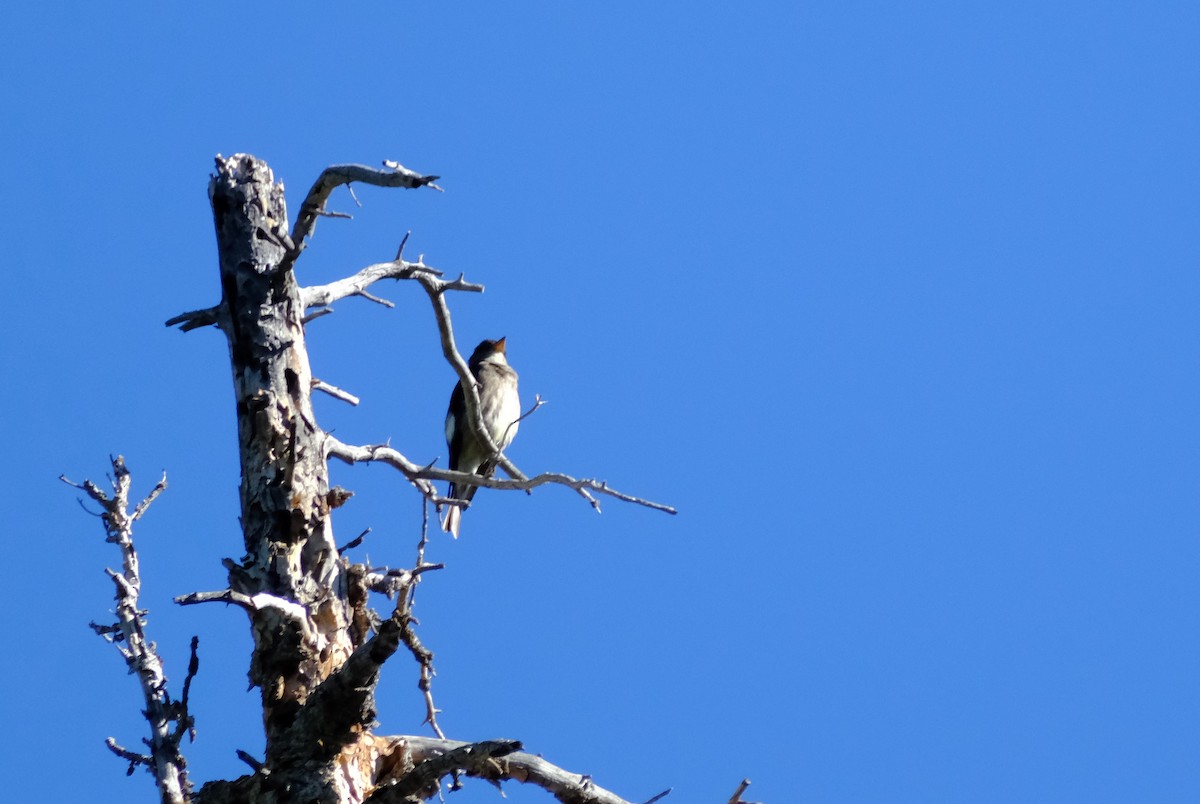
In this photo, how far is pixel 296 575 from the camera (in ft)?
18.4

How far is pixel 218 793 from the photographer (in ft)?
17.0

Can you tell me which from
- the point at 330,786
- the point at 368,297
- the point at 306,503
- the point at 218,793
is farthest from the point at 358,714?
the point at 368,297

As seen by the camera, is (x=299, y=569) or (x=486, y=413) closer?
(x=299, y=569)

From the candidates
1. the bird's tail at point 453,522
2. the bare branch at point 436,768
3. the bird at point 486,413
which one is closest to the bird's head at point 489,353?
the bird at point 486,413

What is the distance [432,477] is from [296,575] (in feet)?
3.11

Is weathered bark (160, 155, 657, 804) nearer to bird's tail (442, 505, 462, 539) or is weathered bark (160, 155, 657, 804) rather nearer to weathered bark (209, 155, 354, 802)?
weathered bark (209, 155, 354, 802)

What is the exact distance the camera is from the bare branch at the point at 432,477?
241 inches

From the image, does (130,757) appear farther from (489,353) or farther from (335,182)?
(489,353)

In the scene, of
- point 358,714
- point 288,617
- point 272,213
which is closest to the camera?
point 358,714

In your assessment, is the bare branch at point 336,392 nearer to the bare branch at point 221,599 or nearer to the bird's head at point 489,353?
the bare branch at point 221,599

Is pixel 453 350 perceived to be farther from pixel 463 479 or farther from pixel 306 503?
pixel 306 503

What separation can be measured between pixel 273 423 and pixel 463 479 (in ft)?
3.33

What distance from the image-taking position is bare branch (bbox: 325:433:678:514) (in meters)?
6.11

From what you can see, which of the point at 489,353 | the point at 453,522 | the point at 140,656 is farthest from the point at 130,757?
the point at 489,353
